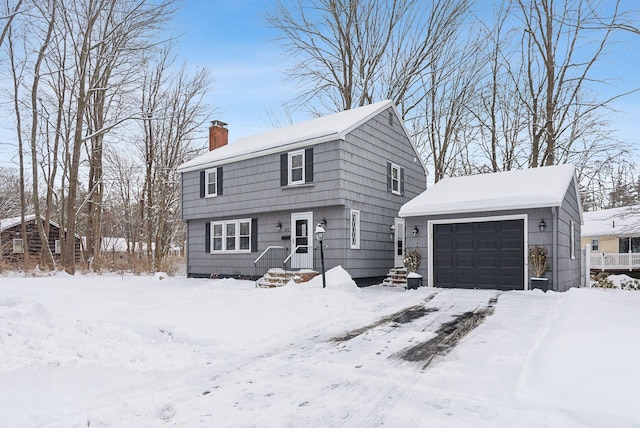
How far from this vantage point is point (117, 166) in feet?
90.6

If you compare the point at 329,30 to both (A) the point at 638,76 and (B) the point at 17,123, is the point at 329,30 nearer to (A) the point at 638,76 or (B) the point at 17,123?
(A) the point at 638,76

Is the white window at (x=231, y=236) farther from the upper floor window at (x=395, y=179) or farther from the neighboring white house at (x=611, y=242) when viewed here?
the neighboring white house at (x=611, y=242)

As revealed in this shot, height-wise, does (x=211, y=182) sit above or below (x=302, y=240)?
above

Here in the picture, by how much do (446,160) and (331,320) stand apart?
20.2 meters

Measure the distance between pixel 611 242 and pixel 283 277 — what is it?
2356cm

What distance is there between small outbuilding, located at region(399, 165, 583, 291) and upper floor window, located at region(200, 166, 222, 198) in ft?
27.1

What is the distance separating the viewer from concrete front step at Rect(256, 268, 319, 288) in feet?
44.1

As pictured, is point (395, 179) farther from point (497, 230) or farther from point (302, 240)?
point (497, 230)

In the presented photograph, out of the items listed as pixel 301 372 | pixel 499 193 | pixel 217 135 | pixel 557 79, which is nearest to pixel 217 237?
pixel 217 135

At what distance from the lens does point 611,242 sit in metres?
26.5

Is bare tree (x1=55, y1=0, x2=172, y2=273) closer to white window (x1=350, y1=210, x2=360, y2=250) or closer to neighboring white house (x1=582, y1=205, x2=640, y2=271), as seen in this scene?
white window (x1=350, y1=210, x2=360, y2=250)

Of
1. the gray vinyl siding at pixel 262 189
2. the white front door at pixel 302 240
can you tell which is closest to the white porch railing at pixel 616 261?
the white front door at pixel 302 240

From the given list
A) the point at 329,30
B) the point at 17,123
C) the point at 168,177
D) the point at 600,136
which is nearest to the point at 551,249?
the point at 600,136

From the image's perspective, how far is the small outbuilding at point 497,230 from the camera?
11750 millimetres
